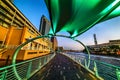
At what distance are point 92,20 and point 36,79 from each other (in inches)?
216

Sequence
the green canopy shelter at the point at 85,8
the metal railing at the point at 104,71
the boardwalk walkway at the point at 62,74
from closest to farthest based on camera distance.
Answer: the green canopy shelter at the point at 85,8
the metal railing at the point at 104,71
the boardwalk walkway at the point at 62,74

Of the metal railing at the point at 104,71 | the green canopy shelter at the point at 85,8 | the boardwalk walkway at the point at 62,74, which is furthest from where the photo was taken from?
the boardwalk walkway at the point at 62,74

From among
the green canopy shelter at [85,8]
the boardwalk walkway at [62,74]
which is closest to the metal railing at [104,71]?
the boardwalk walkway at [62,74]

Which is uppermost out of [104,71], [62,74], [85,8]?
[85,8]

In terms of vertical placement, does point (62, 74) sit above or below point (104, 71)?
above

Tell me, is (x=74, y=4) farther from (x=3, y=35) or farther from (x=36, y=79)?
(x=3, y=35)

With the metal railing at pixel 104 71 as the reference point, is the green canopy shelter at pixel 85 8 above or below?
above

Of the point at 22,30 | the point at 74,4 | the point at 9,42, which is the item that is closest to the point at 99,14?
the point at 74,4

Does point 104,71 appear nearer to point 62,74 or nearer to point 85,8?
→ point 62,74

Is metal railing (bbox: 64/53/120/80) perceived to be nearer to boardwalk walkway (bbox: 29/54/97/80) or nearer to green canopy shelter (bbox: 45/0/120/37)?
boardwalk walkway (bbox: 29/54/97/80)

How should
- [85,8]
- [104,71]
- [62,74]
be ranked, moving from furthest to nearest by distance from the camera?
[104,71] < [62,74] < [85,8]

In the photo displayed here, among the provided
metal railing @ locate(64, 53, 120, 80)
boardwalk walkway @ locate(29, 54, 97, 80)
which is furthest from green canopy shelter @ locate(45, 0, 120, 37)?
boardwalk walkway @ locate(29, 54, 97, 80)

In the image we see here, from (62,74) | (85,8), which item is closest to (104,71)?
(62,74)

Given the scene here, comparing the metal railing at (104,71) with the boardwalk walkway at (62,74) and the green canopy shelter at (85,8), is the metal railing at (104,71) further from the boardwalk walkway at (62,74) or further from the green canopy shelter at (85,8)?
the green canopy shelter at (85,8)
